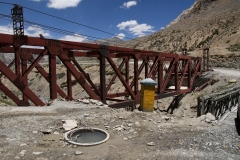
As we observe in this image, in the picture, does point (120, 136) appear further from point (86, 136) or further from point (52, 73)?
point (52, 73)

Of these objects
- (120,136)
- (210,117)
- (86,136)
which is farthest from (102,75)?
(210,117)

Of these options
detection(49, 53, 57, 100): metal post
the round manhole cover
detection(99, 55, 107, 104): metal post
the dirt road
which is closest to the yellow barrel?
detection(99, 55, 107, 104): metal post

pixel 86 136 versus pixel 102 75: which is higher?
pixel 102 75

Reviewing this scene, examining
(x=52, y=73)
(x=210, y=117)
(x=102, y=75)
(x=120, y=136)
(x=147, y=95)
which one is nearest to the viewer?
(x=120, y=136)

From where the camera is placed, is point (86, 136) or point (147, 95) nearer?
point (86, 136)

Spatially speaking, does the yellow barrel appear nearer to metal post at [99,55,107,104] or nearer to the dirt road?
metal post at [99,55,107,104]

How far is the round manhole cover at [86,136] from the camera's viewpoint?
584 cm

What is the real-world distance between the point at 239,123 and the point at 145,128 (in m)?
3.83

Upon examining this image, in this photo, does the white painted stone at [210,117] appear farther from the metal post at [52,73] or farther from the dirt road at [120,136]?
the metal post at [52,73]

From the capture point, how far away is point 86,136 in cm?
638

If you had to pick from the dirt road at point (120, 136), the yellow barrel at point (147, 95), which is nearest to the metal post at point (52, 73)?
the dirt road at point (120, 136)

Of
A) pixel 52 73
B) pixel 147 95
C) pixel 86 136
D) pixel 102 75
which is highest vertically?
pixel 52 73

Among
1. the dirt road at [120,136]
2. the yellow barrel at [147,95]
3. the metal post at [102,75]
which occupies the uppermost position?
the metal post at [102,75]

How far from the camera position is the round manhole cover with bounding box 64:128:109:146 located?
19.2ft
